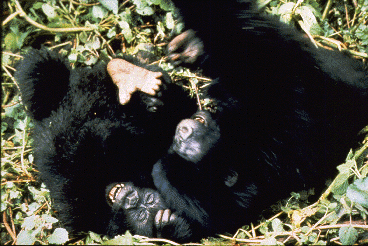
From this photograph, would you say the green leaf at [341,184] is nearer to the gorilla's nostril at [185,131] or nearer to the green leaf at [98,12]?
the gorilla's nostril at [185,131]

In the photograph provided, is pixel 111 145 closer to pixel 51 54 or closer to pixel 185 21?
pixel 51 54

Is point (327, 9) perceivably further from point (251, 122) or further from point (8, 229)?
point (8, 229)

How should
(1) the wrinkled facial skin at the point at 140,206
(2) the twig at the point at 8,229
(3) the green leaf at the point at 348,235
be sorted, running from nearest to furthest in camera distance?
1. (3) the green leaf at the point at 348,235
2. (1) the wrinkled facial skin at the point at 140,206
3. (2) the twig at the point at 8,229

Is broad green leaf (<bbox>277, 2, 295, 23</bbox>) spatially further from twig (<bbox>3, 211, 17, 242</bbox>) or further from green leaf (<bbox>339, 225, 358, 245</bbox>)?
twig (<bbox>3, 211, 17, 242</bbox>)

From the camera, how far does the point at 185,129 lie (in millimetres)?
1849

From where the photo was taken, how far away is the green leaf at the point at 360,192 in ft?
4.77

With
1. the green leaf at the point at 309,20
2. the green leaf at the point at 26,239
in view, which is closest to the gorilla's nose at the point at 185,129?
the green leaf at the point at 26,239

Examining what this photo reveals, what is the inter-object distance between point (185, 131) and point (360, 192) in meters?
0.96

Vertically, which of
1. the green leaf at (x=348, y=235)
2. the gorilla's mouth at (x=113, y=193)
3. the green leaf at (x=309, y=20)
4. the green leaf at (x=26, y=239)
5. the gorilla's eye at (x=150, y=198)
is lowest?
the gorilla's mouth at (x=113, y=193)


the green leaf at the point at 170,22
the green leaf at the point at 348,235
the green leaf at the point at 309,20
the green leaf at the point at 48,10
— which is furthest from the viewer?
the green leaf at the point at 170,22

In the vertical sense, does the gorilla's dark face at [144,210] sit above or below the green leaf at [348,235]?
below

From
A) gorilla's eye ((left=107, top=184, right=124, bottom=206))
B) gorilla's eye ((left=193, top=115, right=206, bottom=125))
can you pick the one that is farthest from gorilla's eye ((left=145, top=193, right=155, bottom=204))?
gorilla's eye ((left=193, top=115, right=206, bottom=125))

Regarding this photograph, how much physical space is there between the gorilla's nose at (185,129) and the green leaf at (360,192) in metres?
0.90

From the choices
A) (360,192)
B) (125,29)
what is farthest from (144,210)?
(125,29)
